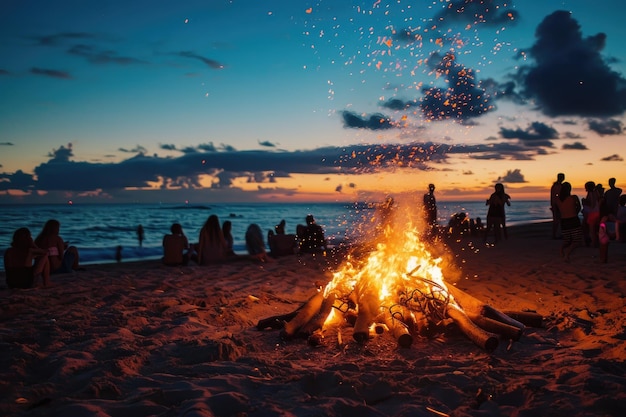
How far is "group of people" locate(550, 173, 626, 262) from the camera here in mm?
10367

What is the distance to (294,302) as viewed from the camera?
28.0 ft

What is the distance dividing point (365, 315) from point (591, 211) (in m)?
10.3

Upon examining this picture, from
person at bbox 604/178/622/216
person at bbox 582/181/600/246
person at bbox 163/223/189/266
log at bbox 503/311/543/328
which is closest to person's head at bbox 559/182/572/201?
person at bbox 582/181/600/246

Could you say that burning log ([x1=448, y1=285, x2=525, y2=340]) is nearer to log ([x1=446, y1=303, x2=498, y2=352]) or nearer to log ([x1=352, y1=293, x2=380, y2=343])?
log ([x1=446, y1=303, x2=498, y2=352])

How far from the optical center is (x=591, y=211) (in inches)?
522

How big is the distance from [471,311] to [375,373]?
7.58 ft

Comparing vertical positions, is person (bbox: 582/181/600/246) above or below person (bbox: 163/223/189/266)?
above

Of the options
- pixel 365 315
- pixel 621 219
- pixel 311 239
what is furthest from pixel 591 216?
pixel 365 315

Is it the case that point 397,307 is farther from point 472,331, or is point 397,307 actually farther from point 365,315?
point 472,331

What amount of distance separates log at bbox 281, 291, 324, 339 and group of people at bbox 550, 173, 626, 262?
23.5ft

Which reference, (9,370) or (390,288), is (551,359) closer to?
(390,288)

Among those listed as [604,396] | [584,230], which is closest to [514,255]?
[584,230]

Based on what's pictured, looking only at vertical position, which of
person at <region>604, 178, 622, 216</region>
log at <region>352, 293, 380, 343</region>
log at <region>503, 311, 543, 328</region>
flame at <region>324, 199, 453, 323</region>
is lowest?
log at <region>503, 311, 543, 328</region>

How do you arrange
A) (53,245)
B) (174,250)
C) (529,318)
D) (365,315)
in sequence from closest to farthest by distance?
1. (365,315)
2. (529,318)
3. (53,245)
4. (174,250)
